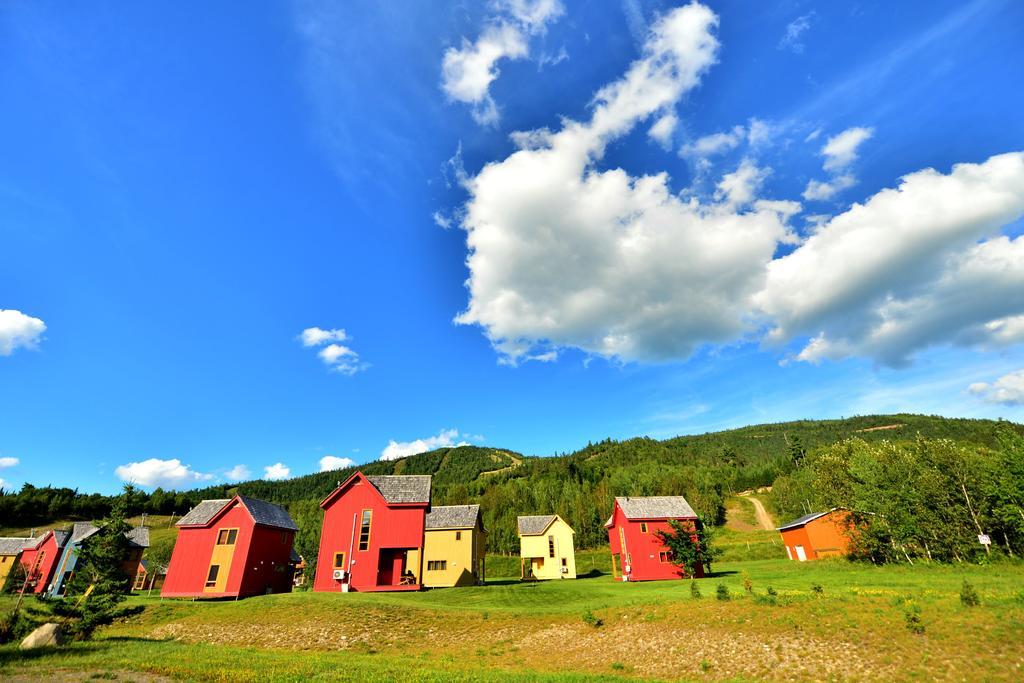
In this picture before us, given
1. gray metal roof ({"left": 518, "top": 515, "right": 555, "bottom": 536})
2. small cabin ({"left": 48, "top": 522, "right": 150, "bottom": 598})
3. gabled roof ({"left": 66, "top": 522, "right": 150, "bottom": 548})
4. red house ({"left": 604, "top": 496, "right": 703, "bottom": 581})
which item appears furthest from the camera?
gray metal roof ({"left": 518, "top": 515, "right": 555, "bottom": 536})

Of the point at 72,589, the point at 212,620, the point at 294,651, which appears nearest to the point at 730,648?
the point at 294,651

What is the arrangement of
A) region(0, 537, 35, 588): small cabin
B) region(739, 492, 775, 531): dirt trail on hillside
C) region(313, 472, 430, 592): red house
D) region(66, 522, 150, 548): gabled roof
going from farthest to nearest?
region(739, 492, 775, 531): dirt trail on hillside < region(0, 537, 35, 588): small cabin < region(66, 522, 150, 548): gabled roof < region(313, 472, 430, 592): red house

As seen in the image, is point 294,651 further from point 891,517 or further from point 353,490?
point 891,517

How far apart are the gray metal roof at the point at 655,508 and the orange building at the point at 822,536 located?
19.4 m

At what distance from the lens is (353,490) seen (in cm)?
4347

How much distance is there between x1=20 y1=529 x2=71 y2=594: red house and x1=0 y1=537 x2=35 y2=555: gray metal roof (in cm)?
258

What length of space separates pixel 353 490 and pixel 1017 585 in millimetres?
48968

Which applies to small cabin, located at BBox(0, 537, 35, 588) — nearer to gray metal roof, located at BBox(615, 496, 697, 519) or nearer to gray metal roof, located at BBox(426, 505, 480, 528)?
gray metal roof, located at BBox(426, 505, 480, 528)

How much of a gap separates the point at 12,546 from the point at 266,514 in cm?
5463

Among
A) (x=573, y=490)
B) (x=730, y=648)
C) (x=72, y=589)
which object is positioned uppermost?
(x=573, y=490)

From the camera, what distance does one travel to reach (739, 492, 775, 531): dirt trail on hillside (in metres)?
100

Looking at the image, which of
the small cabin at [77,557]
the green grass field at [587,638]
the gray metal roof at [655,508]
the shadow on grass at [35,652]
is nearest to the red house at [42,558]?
the small cabin at [77,557]

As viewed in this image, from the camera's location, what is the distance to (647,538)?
164 ft

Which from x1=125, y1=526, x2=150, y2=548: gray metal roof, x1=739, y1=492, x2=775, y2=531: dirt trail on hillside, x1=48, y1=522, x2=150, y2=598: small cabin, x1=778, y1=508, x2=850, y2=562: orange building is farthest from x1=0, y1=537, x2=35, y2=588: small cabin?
x1=739, y1=492, x2=775, y2=531: dirt trail on hillside
